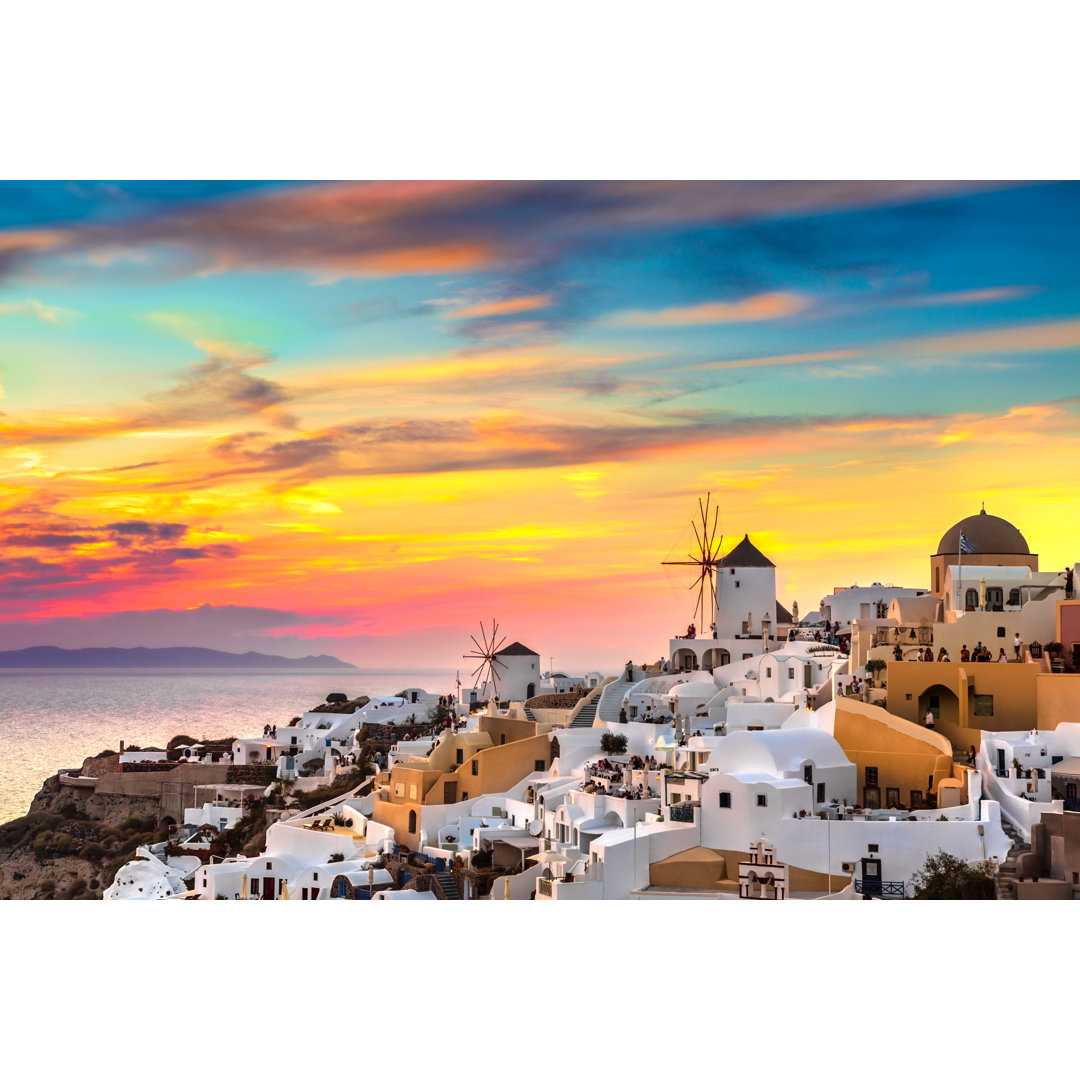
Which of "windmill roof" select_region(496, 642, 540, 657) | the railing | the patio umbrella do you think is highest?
"windmill roof" select_region(496, 642, 540, 657)

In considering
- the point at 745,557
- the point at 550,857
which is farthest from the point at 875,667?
the point at 745,557

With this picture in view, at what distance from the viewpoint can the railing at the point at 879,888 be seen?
12.3m

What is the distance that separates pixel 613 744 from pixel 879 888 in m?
6.00

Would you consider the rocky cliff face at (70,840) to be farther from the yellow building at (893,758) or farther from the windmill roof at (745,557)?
the yellow building at (893,758)

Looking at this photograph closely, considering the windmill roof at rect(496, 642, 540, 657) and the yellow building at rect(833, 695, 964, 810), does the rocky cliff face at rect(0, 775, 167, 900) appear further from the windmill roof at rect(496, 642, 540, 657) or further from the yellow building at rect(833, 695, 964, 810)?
the yellow building at rect(833, 695, 964, 810)

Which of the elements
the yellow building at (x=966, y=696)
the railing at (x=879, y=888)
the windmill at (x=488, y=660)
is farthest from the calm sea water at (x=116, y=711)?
the railing at (x=879, y=888)

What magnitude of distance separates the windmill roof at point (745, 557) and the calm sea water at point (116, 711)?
12.2 meters

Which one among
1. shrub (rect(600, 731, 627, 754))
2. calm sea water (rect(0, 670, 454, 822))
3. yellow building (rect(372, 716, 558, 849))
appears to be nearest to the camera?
yellow building (rect(372, 716, 558, 849))

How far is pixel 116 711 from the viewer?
54.2 m

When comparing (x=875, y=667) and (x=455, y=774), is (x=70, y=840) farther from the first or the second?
(x=875, y=667)

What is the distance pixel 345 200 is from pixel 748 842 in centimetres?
772

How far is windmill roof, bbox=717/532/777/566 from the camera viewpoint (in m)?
22.6

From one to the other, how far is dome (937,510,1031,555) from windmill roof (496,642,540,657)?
8.37 meters

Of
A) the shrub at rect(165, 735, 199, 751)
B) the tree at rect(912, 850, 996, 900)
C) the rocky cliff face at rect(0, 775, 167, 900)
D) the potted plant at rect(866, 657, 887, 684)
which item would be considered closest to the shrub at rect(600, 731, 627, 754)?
the potted plant at rect(866, 657, 887, 684)
